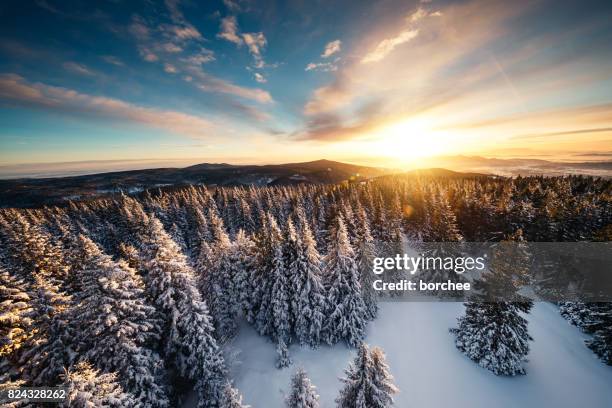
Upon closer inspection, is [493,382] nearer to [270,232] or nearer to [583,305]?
[583,305]

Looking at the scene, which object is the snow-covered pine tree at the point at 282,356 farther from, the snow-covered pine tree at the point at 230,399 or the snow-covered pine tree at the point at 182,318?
the snow-covered pine tree at the point at 230,399

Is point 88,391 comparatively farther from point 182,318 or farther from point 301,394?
point 301,394

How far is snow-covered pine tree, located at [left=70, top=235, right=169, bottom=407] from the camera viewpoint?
1420 centimetres

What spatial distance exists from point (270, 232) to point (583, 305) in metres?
33.6

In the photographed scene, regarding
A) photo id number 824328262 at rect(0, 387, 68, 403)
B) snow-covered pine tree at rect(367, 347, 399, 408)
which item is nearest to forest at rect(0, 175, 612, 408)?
snow-covered pine tree at rect(367, 347, 399, 408)

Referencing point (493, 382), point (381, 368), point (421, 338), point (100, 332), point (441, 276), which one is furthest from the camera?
point (441, 276)

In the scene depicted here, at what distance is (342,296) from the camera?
23.7 meters

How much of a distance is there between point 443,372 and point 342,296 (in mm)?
10726

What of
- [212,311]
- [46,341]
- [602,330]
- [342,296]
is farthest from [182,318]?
[602,330]

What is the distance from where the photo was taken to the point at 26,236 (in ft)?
79.3

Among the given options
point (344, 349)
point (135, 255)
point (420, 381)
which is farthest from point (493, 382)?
point (135, 255)

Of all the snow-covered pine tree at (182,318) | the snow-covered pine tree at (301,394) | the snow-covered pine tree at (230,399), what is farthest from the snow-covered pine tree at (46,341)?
the snow-covered pine tree at (301,394)

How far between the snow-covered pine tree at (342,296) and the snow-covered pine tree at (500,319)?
9.93 m

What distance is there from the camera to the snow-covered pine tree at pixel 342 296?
77.1ft
